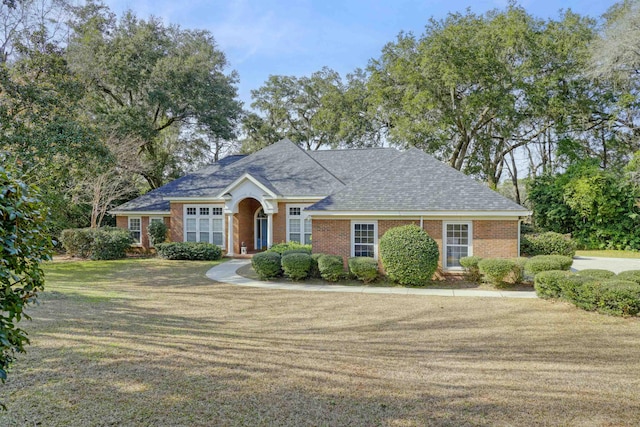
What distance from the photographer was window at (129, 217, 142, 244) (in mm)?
24078

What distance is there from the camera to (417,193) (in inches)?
599

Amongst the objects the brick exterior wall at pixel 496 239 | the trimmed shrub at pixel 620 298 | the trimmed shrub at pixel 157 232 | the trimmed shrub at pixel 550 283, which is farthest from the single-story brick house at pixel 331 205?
the trimmed shrub at pixel 620 298

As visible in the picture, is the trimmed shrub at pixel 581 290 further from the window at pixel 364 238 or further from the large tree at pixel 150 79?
the large tree at pixel 150 79

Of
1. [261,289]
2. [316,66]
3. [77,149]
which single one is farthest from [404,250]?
[316,66]

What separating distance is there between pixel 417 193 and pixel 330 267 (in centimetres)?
471

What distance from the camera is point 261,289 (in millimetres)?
12711

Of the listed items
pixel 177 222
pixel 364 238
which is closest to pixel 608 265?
pixel 364 238

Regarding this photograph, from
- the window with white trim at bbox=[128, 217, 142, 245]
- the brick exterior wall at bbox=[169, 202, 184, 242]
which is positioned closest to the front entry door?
the brick exterior wall at bbox=[169, 202, 184, 242]

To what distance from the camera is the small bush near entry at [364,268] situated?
1331 cm

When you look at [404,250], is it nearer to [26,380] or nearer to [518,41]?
[26,380]

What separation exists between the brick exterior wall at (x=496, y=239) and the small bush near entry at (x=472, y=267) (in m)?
0.83

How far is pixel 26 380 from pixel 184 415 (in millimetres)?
2427

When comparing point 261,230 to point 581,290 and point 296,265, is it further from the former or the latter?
point 581,290

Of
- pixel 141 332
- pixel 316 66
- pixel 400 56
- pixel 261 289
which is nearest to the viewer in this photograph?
pixel 141 332
